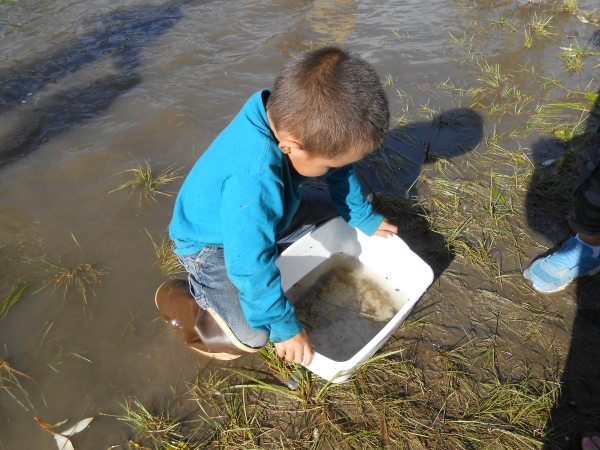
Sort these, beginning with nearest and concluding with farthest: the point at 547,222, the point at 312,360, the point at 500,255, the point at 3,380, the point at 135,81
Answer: the point at 312,360 → the point at 3,380 → the point at 500,255 → the point at 547,222 → the point at 135,81

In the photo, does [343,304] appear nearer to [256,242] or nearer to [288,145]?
[256,242]

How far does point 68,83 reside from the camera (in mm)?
3660

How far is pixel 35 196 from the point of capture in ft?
8.89

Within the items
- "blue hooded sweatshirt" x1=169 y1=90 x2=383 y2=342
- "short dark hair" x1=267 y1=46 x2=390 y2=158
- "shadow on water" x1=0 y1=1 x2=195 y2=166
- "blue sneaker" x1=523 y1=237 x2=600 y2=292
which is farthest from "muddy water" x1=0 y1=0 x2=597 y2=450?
"short dark hair" x1=267 y1=46 x2=390 y2=158

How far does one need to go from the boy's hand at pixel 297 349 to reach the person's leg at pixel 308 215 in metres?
0.80

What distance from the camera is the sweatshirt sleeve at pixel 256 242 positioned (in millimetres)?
1514

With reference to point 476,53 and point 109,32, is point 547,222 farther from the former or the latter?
point 109,32

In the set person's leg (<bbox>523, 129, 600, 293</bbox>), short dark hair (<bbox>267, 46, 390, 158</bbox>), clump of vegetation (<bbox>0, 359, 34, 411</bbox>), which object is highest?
short dark hair (<bbox>267, 46, 390, 158</bbox>)

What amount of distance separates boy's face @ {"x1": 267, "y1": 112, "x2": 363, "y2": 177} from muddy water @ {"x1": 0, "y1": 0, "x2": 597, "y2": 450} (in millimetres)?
1079

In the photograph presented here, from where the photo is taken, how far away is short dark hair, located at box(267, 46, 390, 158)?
1.46 meters

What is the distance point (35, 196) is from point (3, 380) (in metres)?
1.26

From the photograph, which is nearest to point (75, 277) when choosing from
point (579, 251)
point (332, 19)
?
point (579, 251)

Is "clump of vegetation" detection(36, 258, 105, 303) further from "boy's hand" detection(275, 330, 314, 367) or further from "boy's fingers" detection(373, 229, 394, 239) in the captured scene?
"boy's fingers" detection(373, 229, 394, 239)

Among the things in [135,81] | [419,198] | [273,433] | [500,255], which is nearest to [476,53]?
[419,198]
